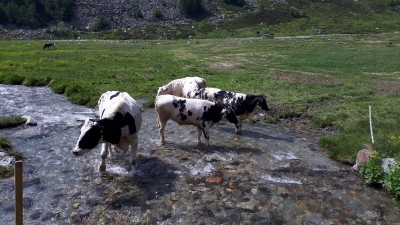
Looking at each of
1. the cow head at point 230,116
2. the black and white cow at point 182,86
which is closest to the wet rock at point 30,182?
the cow head at point 230,116

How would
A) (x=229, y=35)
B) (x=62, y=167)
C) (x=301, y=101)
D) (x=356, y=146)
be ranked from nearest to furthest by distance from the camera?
1. (x=62, y=167)
2. (x=356, y=146)
3. (x=301, y=101)
4. (x=229, y=35)

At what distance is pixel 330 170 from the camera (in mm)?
13141

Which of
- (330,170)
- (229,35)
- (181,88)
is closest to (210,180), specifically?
(330,170)

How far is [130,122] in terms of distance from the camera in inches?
483

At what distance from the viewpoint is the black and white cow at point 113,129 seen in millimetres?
11016

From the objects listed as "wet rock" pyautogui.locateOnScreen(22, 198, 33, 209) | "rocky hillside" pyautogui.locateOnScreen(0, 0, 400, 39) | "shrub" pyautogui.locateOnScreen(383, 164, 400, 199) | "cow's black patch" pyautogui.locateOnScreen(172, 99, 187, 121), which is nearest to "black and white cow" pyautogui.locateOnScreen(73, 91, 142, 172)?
"wet rock" pyautogui.locateOnScreen(22, 198, 33, 209)

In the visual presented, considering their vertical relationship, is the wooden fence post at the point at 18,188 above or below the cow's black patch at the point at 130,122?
above

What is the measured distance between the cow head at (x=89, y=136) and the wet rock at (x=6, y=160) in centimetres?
309

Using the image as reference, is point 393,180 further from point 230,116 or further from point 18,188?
point 18,188

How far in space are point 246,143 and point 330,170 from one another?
4007 mm

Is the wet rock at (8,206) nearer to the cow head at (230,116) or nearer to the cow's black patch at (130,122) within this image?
the cow's black patch at (130,122)

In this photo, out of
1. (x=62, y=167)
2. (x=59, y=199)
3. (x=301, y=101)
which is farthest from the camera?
(x=301, y=101)

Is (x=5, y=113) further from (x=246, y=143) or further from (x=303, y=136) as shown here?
(x=303, y=136)

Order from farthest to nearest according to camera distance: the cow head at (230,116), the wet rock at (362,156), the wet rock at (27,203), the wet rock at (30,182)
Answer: the cow head at (230,116) < the wet rock at (362,156) < the wet rock at (30,182) < the wet rock at (27,203)
